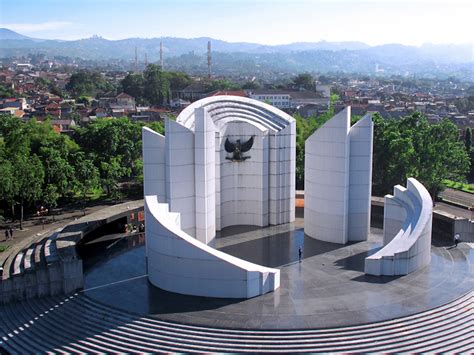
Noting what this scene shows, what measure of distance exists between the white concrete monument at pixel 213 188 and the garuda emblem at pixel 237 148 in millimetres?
63

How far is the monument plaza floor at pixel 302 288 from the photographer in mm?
19906

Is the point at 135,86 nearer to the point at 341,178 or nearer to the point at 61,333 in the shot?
the point at 341,178

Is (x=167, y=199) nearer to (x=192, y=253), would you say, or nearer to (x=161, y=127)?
(x=192, y=253)

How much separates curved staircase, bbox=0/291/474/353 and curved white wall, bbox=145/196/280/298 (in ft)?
9.04

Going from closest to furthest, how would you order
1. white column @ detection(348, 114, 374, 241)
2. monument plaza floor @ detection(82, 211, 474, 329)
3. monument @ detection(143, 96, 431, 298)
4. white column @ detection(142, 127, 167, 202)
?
monument plaza floor @ detection(82, 211, 474, 329)
monument @ detection(143, 96, 431, 298)
white column @ detection(142, 127, 167, 202)
white column @ detection(348, 114, 374, 241)

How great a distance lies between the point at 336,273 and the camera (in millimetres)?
24656

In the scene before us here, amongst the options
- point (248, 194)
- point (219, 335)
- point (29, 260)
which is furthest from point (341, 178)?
point (29, 260)

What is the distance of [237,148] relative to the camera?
32750 mm

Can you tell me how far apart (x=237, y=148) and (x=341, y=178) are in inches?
274

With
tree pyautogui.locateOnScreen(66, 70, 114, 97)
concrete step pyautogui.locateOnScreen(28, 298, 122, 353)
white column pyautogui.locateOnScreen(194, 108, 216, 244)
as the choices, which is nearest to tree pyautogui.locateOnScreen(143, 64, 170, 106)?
tree pyautogui.locateOnScreen(66, 70, 114, 97)

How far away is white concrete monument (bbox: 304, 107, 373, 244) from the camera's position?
2944 centimetres

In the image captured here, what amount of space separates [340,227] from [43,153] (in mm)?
25557

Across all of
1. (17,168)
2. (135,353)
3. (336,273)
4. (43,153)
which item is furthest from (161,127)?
(135,353)

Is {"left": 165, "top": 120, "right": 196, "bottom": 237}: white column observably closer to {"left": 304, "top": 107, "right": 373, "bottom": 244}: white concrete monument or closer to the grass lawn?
{"left": 304, "top": 107, "right": 373, "bottom": 244}: white concrete monument
